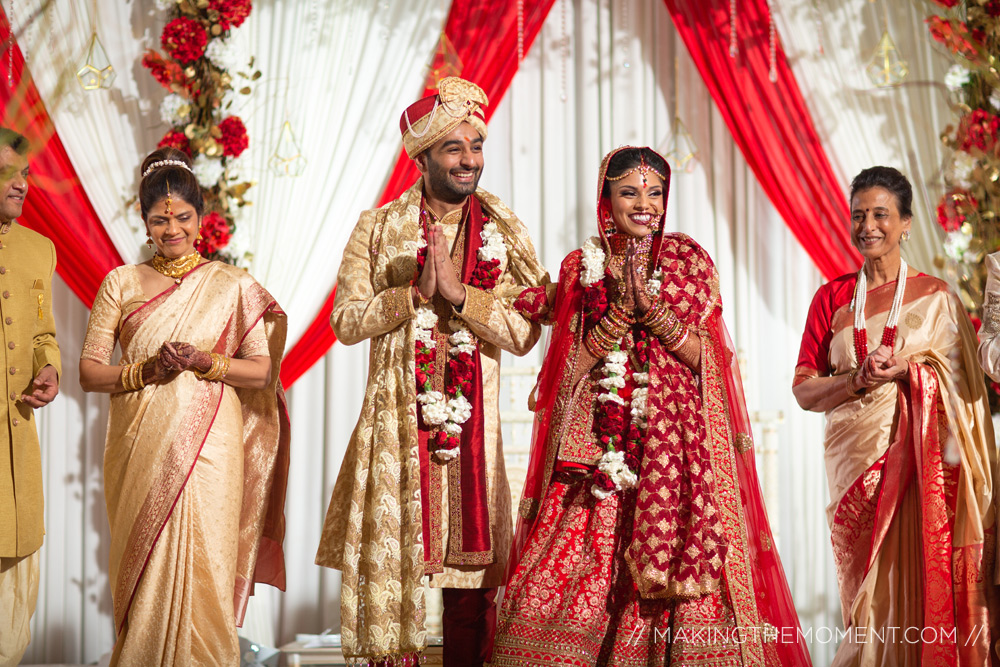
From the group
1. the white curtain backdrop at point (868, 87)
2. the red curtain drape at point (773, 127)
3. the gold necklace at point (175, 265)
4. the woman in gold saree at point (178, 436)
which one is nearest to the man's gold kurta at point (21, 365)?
the woman in gold saree at point (178, 436)

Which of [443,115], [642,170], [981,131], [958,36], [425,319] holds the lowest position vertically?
[425,319]

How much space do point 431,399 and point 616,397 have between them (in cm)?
60

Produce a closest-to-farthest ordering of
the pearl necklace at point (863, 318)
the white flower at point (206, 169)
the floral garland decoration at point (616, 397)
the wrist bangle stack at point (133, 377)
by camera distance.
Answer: the floral garland decoration at point (616, 397) → the wrist bangle stack at point (133, 377) → the pearl necklace at point (863, 318) → the white flower at point (206, 169)

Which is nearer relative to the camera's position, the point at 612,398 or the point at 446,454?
the point at 612,398

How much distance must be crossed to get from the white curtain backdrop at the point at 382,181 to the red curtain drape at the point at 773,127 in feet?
0.40

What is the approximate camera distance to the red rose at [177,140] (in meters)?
4.61

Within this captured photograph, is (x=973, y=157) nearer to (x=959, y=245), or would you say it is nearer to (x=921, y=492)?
(x=959, y=245)

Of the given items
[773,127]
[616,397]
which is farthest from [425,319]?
[773,127]

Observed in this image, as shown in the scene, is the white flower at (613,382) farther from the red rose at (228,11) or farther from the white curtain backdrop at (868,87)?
the red rose at (228,11)

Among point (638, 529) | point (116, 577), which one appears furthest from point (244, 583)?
point (638, 529)

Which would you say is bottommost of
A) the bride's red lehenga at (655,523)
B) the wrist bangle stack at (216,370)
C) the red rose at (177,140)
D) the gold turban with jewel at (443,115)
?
the bride's red lehenga at (655,523)

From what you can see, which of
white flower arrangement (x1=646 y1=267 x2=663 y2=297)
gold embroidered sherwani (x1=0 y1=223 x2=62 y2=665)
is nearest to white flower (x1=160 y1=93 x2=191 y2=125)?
gold embroidered sherwani (x1=0 y1=223 x2=62 y2=665)

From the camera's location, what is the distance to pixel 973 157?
14.3 ft

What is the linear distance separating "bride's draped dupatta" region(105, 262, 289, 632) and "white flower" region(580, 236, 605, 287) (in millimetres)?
1171
